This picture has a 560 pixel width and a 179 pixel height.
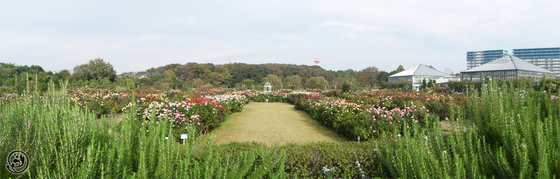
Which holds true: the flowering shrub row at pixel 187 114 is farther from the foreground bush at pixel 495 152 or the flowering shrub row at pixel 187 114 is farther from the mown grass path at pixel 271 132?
the foreground bush at pixel 495 152

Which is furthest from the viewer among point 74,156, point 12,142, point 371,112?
point 371,112

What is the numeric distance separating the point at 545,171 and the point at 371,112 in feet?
14.4

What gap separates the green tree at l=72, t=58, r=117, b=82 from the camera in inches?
1163

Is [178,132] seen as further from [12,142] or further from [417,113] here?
[417,113]

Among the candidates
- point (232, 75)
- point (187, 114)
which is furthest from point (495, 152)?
point (232, 75)

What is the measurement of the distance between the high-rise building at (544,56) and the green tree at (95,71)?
7856cm

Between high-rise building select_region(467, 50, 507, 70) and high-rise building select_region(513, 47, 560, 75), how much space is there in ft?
15.0

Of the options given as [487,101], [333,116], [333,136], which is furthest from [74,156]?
[333,116]

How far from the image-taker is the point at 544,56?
2699 inches

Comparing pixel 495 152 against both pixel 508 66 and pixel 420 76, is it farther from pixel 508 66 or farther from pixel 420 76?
pixel 420 76

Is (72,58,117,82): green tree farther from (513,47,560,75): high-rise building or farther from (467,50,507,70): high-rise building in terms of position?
(467,50,507,70): high-rise building

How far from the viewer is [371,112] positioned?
19.5 feet

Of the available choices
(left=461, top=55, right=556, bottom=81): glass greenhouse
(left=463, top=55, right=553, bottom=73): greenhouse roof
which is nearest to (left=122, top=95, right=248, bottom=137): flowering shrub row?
(left=461, top=55, right=556, bottom=81): glass greenhouse

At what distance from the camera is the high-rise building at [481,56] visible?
85.3 metres
